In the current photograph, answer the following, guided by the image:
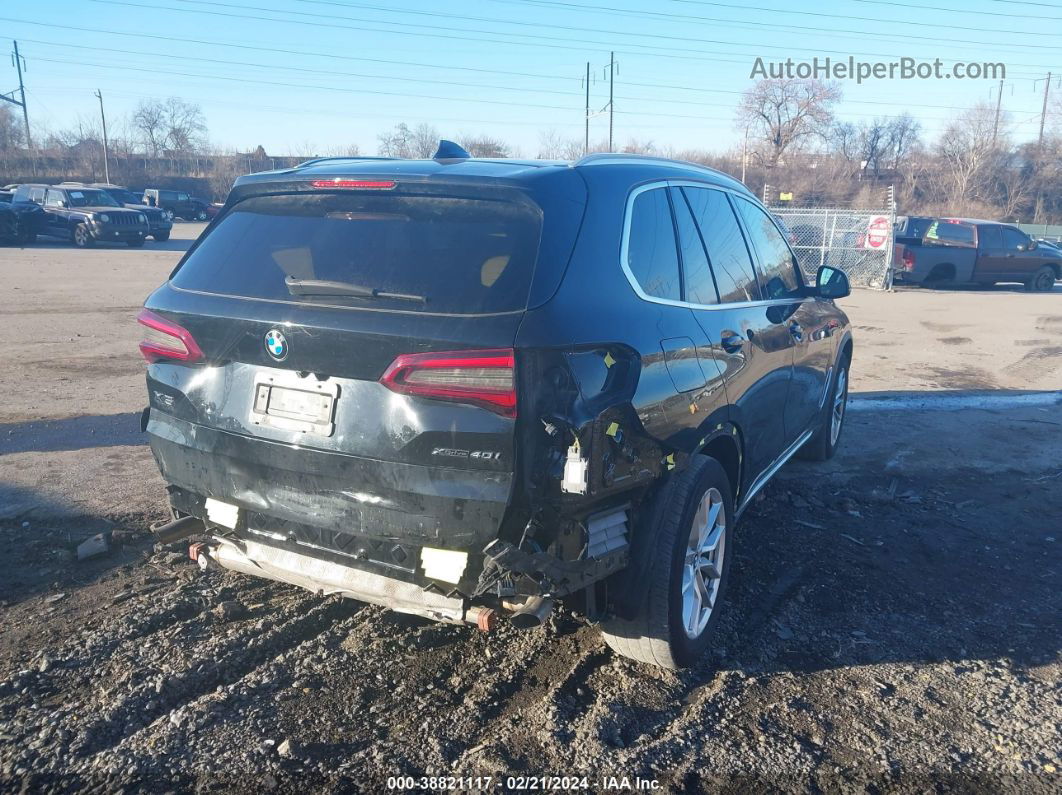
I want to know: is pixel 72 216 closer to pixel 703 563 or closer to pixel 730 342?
pixel 730 342

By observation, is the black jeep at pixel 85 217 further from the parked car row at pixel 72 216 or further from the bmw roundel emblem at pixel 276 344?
the bmw roundel emblem at pixel 276 344

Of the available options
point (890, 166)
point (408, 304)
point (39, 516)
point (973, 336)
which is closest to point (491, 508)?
point (408, 304)

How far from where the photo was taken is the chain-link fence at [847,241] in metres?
20.9

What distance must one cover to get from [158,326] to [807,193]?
176 ft

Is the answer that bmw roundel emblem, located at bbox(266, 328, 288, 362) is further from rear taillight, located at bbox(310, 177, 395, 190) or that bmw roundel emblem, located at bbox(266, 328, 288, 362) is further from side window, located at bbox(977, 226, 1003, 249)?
side window, located at bbox(977, 226, 1003, 249)

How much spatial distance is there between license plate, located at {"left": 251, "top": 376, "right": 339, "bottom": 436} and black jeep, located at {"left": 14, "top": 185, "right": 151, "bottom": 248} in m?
26.0

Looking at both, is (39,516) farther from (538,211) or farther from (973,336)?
(973,336)

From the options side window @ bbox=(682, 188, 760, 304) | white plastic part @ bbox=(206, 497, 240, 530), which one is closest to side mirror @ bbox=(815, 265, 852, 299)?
side window @ bbox=(682, 188, 760, 304)

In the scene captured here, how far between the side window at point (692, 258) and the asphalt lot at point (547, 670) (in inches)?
58.6

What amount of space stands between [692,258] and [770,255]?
4.42 ft

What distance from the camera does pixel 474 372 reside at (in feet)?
8.59

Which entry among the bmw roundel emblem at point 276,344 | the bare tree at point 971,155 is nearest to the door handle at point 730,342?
the bmw roundel emblem at point 276,344

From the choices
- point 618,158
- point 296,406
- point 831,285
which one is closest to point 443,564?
point 296,406

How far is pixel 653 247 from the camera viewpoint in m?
3.41
